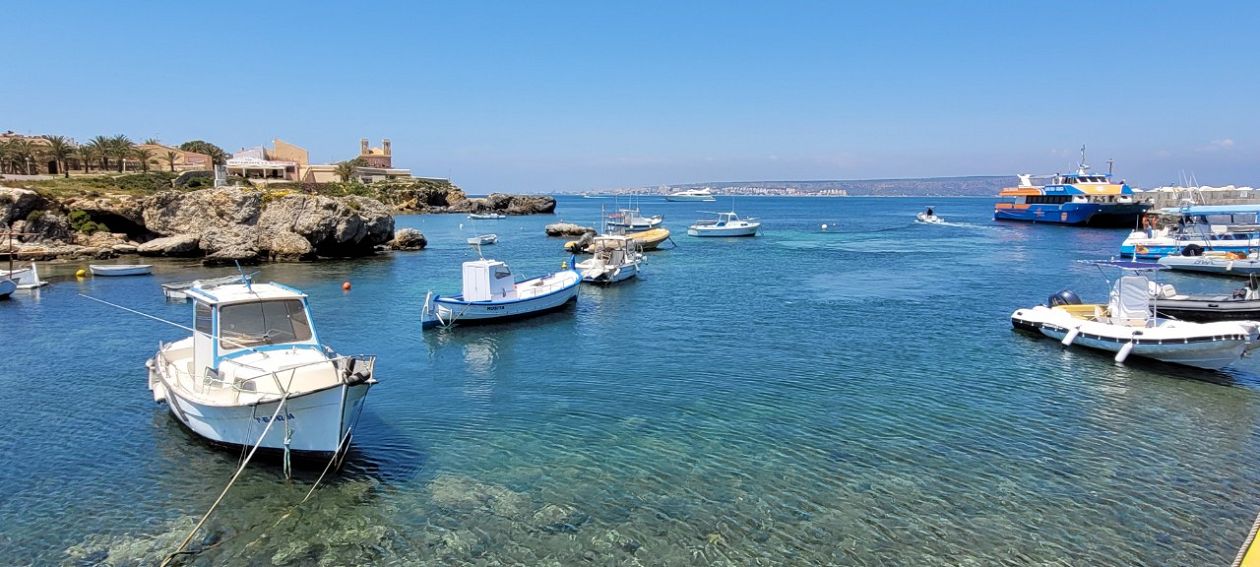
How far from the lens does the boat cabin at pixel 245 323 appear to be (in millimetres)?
16562

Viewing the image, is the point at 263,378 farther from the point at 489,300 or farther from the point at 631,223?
the point at 631,223

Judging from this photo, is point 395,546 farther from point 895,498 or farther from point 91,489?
point 895,498

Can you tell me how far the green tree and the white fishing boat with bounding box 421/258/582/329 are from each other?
313 feet

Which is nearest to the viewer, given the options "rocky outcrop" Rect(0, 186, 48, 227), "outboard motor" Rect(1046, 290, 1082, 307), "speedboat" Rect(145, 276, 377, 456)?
"speedboat" Rect(145, 276, 377, 456)

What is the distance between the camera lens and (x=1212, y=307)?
3153cm

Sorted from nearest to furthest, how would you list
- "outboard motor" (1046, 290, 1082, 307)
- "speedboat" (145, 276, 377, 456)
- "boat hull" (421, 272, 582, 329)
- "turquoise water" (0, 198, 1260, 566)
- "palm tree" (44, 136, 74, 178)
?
"turquoise water" (0, 198, 1260, 566), "speedboat" (145, 276, 377, 456), "boat hull" (421, 272, 582, 329), "outboard motor" (1046, 290, 1082, 307), "palm tree" (44, 136, 74, 178)

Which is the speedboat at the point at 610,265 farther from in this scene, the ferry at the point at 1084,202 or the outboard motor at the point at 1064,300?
the ferry at the point at 1084,202

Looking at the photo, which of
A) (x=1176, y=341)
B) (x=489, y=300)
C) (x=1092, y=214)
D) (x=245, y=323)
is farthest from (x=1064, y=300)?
(x=1092, y=214)

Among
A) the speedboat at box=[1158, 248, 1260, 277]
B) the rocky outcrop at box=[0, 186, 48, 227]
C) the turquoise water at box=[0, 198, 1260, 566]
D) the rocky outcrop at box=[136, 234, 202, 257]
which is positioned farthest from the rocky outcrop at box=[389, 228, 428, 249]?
the speedboat at box=[1158, 248, 1260, 277]

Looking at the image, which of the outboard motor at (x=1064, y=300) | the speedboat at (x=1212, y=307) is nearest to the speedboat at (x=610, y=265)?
the outboard motor at (x=1064, y=300)

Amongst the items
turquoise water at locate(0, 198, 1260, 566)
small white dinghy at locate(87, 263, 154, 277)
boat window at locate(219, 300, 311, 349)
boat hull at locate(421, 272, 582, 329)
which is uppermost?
boat window at locate(219, 300, 311, 349)

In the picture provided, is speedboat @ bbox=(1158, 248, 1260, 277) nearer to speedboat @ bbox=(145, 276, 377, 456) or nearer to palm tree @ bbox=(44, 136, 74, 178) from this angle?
speedboat @ bbox=(145, 276, 377, 456)

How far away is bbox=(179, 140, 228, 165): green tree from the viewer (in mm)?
111625

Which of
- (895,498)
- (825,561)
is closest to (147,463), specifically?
(825,561)
